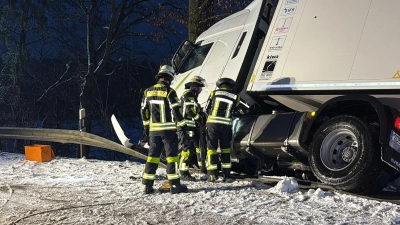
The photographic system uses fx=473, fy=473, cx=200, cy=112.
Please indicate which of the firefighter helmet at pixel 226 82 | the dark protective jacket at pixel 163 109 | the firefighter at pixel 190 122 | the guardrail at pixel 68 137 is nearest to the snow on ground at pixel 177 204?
the firefighter at pixel 190 122

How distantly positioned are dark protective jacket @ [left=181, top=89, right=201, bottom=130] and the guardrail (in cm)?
145

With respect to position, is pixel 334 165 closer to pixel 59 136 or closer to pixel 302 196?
pixel 302 196

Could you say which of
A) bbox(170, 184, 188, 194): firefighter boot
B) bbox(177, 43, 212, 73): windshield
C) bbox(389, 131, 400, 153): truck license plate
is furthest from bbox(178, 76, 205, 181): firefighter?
bbox(389, 131, 400, 153): truck license plate

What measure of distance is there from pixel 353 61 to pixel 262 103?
208 cm

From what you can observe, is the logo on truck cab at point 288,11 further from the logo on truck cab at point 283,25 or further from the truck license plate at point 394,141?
the truck license plate at point 394,141

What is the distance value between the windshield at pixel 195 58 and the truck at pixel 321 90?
2.79ft

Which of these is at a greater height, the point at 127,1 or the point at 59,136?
the point at 127,1

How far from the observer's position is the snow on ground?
200 inches

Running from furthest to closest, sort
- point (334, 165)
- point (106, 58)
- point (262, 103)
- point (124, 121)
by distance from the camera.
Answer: point (124, 121) < point (106, 58) < point (262, 103) < point (334, 165)

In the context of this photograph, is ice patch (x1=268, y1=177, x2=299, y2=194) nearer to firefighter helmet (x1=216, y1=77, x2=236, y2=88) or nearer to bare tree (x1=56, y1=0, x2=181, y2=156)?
firefighter helmet (x1=216, y1=77, x2=236, y2=88)

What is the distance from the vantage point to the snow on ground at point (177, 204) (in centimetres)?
508

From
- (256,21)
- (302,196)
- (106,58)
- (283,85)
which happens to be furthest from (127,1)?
(302,196)

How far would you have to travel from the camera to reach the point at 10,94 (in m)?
20.8

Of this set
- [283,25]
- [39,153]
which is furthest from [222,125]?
[39,153]
